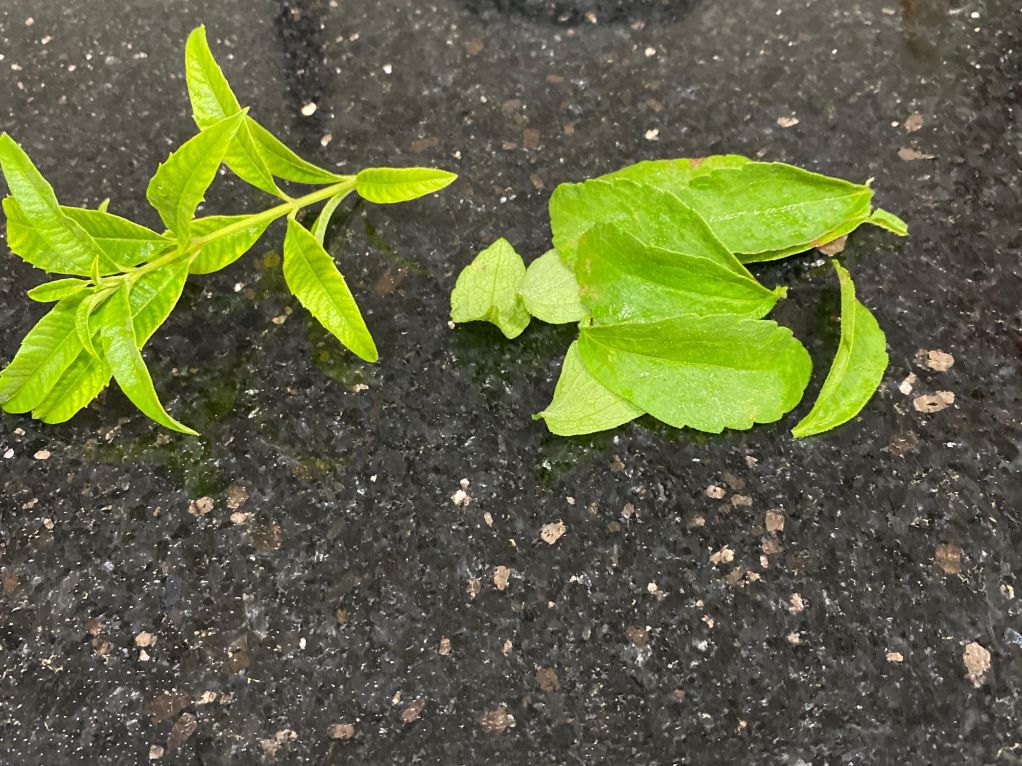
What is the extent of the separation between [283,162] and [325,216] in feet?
0.15

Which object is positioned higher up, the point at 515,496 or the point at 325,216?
the point at 325,216

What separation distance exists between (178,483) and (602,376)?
27 centimetres

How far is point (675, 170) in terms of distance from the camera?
0.62 meters

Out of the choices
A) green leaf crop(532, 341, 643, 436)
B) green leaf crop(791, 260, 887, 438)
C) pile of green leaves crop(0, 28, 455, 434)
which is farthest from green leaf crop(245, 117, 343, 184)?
green leaf crop(791, 260, 887, 438)

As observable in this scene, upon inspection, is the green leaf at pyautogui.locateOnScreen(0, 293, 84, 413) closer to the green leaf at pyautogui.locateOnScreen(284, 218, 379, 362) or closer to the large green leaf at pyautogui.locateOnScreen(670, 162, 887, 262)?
the green leaf at pyautogui.locateOnScreen(284, 218, 379, 362)

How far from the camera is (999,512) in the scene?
537mm

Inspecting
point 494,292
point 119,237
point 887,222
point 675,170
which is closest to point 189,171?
point 119,237

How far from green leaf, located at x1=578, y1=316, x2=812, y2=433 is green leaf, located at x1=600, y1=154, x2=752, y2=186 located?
122 millimetres

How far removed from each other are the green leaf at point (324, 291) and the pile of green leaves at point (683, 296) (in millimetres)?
76

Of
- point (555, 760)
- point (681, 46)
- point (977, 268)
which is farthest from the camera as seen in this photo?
point (681, 46)

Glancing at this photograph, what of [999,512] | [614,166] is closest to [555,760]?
[999,512]

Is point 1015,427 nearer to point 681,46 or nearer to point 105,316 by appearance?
point 681,46

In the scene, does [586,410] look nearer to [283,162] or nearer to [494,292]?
[494,292]

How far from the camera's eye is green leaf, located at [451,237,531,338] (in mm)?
598
